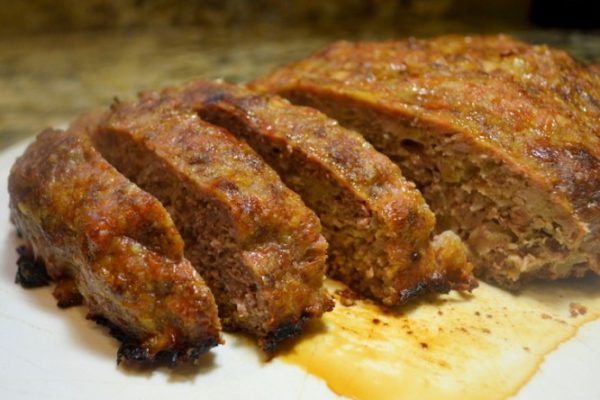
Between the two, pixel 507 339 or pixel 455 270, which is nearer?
pixel 507 339

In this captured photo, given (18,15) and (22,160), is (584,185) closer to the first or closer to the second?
(22,160)

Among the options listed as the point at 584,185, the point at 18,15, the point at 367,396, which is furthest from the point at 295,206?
the point at 18,15

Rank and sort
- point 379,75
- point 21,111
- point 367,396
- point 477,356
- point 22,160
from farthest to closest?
point 21,111
point 379,75
point 22,160
point 477,356
point 367,396

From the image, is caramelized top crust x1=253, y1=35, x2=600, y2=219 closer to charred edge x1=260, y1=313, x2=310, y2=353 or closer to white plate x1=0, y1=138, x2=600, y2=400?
white plate x1=0, y1=138, x2=600, y2=400

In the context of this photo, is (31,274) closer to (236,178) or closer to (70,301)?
(70,301)

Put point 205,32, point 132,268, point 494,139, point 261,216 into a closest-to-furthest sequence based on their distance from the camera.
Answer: point 132,268, point 261,216, point 494,139, point 205,32

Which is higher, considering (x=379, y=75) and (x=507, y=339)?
(x=379, y=75)

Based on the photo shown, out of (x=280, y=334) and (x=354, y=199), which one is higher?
(x=354, y=199)

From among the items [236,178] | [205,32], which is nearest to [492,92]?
[236,178]
